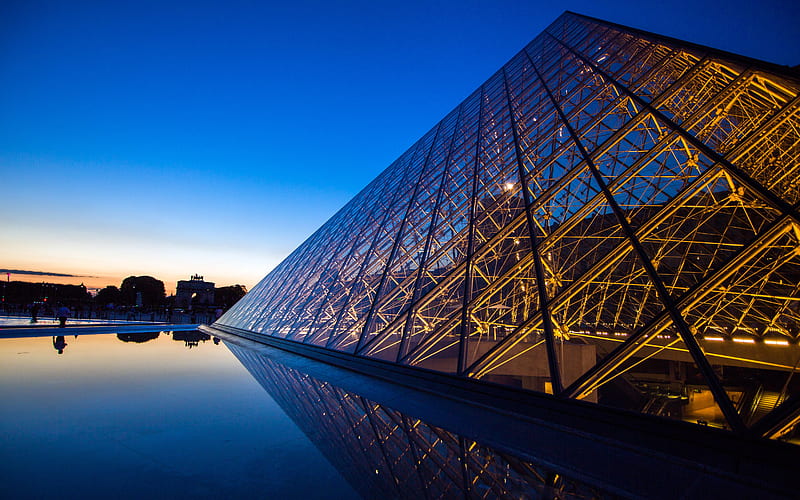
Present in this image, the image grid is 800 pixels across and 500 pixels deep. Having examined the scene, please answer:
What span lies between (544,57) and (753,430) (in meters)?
17.2

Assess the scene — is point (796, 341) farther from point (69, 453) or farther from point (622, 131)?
point (69, 453)

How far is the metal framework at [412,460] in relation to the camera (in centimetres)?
287

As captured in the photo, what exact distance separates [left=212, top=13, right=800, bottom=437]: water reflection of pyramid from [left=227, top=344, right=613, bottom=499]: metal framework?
163cm

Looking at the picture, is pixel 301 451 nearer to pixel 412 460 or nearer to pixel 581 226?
pixel 412 460

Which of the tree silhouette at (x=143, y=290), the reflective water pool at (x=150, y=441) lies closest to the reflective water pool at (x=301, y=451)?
the reflective water pool at (x=150, y=441)

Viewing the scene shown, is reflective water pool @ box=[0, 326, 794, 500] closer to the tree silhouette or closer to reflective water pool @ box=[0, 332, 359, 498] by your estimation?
reflective water pool @ box=[0, 332, 359, 498]

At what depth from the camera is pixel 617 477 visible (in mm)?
3094

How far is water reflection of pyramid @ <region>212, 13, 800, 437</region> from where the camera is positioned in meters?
5.84

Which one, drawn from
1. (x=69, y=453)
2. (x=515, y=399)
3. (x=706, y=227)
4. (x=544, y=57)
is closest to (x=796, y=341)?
(x=706, y=227)

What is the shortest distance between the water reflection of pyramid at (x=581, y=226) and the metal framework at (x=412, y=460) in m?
1.63

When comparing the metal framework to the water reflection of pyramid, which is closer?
the metal framework

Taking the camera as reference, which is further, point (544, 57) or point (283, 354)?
point (544, 57)

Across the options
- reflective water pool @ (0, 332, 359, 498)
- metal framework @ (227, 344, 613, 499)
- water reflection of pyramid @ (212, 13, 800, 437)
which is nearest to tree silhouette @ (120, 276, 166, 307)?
water reflection of pyramid @ (212, 13, 800, 437)

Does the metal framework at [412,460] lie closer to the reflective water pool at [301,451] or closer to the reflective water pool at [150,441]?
the reflective water pool at [301,451]
